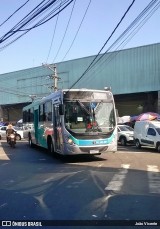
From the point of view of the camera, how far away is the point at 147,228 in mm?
6496

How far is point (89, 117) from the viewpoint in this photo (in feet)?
54.3

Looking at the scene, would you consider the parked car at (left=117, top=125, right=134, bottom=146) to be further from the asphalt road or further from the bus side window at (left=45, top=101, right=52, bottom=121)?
the asphalt road

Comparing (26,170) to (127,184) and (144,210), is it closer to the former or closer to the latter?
(127,184)

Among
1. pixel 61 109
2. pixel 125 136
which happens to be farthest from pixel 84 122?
pixel 125 136

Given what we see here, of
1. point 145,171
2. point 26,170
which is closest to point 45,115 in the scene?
point 26,170

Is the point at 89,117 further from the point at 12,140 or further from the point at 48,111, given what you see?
the point at 12,140

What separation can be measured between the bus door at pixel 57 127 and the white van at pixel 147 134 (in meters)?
7.60

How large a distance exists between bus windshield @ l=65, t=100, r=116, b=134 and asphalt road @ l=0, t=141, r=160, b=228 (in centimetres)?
155

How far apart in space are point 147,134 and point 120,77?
29336 millimetres

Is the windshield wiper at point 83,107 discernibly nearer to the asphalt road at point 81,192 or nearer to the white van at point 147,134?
the asphalt road at point 81,192

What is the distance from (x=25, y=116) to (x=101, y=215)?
22.5 meters

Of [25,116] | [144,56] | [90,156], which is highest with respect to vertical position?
[144,56]

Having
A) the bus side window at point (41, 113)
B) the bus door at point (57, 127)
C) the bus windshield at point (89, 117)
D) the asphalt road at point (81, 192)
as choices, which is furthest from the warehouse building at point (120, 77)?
the asphalt road at point (81, 192)

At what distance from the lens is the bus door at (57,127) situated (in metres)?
17.1
